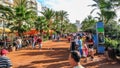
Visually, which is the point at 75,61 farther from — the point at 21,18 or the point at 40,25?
the point at 40,25

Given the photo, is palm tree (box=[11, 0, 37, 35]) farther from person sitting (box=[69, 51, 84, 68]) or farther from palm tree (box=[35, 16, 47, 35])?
person sitting (box=[69, 51, 84, 68])

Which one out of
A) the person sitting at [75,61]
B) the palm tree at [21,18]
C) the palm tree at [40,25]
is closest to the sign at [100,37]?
the person sitting at [75,61]

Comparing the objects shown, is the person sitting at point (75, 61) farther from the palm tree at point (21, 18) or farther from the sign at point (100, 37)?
the palm tree at point (21, 18)

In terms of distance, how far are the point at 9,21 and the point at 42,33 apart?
2005cm

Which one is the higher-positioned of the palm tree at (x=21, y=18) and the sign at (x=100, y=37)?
the palm tree at (x=21, y=18)

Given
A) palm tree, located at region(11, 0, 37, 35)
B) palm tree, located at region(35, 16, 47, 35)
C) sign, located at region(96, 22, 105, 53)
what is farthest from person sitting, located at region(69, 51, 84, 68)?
palm tree, located at region(35, 16, 47, 35)

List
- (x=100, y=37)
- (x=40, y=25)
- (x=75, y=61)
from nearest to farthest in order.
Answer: (x=75, y=61) → (x=100, y=37) → (x=40, y=25)

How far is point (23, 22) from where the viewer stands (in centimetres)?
4062

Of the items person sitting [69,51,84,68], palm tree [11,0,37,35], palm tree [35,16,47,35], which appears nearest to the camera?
person sitting [69,51,84,68]

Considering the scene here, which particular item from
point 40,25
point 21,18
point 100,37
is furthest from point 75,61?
point 40,25

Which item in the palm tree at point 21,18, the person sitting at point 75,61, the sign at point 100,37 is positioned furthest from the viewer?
the palm tree at point 21,18

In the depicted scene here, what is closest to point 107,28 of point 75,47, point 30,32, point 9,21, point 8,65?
point 30,32

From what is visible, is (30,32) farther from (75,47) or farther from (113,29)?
(75,47)

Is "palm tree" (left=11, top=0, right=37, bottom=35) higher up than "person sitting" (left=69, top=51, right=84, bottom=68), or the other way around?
"palm tree" (left=11, top=0, right=37, bottom=35)
